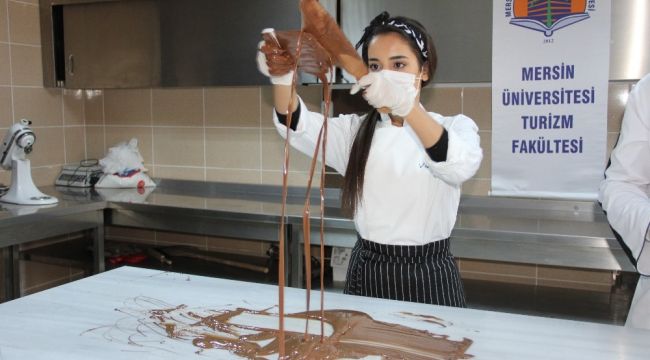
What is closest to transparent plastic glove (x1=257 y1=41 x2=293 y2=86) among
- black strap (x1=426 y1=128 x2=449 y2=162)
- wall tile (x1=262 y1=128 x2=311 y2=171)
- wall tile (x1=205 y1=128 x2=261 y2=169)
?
black strap (x1=426 y1=128 x2=449 y2=162)

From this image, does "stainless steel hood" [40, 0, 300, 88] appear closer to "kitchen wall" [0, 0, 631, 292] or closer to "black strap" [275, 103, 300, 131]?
"kitchen wall" [0, 0, 631, 292]

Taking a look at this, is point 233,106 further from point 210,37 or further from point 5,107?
point 5,107

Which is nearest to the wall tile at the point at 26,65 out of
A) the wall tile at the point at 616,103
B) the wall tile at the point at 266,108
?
the wall tile at the point at 266,108

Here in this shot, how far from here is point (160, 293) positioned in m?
1.68

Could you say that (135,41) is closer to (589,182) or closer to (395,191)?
(395,191)

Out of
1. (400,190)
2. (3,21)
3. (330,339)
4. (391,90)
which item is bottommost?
(330,339)

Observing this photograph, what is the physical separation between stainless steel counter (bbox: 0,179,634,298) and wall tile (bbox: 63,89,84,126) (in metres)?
0.46

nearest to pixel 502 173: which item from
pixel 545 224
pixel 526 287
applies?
pixel 545 224

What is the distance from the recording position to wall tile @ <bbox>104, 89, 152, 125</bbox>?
358 centimetres

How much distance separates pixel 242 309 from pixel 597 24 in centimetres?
174

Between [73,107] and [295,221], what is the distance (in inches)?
69.2

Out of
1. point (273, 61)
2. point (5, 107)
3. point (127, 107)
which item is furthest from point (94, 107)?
point (273, 61)

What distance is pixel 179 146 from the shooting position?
3.53m

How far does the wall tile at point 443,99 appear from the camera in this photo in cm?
288
